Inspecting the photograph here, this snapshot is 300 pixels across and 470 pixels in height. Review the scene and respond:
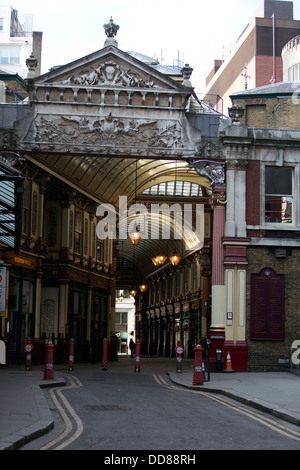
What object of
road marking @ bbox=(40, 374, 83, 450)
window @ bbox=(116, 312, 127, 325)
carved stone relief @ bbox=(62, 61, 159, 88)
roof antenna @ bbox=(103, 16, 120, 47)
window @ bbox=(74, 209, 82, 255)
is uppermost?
roof antenna @ bbox=(103, 16, 120, 47)

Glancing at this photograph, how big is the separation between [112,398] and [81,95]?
43.2 feet

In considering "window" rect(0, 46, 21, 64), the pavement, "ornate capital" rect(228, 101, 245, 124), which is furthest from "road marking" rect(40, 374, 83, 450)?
"window" rect(0, 46, 21, 64)

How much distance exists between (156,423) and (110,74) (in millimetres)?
16720

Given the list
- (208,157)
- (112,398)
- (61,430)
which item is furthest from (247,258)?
(61,430)

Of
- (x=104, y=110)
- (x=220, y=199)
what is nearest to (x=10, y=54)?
(x=104, y=110)

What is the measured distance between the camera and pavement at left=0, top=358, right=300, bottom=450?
36.5ft

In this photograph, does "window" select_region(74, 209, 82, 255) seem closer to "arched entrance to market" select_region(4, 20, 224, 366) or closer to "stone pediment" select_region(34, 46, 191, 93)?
"arched entrance to market" select_region(4, 20, 224, 366)

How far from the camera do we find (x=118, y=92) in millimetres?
26688

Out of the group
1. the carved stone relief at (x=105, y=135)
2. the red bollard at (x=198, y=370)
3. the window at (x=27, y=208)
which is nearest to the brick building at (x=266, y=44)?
the window at (x=27, y=208)

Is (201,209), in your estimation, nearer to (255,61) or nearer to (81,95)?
(81,95)

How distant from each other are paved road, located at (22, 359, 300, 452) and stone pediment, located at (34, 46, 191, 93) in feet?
38.4

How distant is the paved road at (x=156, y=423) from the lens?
409 inches

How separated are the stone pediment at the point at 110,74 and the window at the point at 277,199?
166 inches

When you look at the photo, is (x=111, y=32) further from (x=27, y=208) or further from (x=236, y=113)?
(x=27, y=208)
